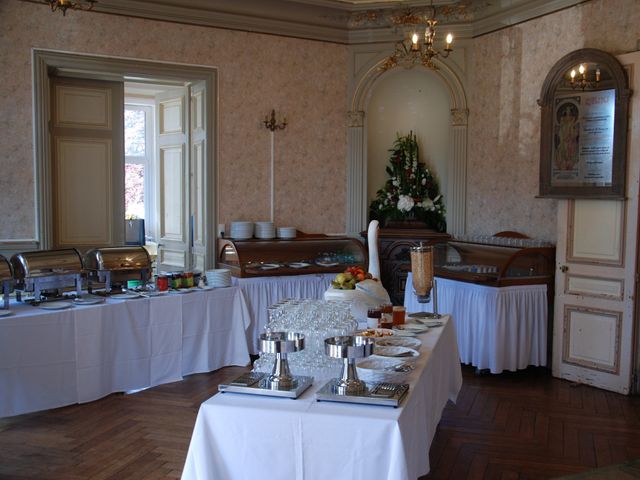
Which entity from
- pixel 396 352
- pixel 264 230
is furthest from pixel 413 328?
pixel 264 230

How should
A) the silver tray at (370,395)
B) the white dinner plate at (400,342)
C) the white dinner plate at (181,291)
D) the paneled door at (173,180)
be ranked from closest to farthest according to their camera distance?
the silver tray at (370,395), the white dinner plate at (400,342), the white dinner plate at (181,291), the paneled door at (173,180)

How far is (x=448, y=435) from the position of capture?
405 centimetres

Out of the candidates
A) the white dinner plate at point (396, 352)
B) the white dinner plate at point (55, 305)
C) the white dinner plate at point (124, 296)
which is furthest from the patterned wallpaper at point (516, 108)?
the white dinner plate at point (55, 305)

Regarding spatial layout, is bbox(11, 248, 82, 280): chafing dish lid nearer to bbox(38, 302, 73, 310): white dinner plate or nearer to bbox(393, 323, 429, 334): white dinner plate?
bbox(38, 302, 73, 310): white dinner plate

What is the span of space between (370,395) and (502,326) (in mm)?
3297

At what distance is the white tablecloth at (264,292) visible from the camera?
5938 mm

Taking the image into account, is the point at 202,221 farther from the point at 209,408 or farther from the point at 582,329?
the point at 209,408

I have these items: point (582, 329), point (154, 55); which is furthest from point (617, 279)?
point (154, 55)

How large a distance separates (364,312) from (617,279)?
245 cm

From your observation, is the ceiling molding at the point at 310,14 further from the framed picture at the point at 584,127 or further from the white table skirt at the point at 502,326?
the white table skirt at the point at 502,326

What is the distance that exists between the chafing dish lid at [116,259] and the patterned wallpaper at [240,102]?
1.36m

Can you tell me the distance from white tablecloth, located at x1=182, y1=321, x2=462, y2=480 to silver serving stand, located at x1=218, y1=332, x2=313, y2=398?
3cm

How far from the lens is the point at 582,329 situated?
524 cm

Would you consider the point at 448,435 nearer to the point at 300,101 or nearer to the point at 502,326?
the point at 502,326
